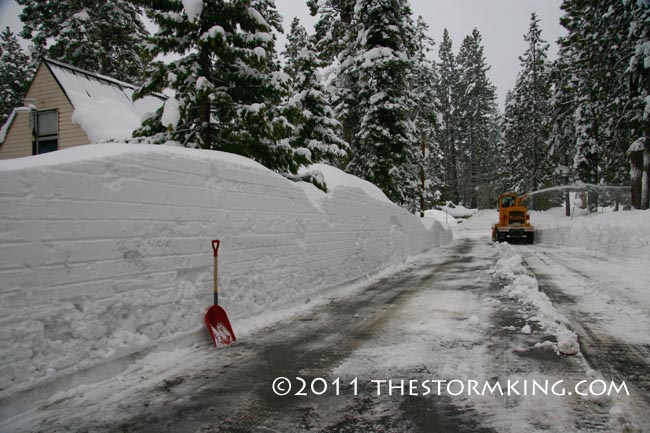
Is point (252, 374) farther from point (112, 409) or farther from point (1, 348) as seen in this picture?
point (1, 348)

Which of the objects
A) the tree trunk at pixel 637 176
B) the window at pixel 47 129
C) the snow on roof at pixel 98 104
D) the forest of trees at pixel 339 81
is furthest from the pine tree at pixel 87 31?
the tree trunk at pixel 637 176

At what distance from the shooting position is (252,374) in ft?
13.2

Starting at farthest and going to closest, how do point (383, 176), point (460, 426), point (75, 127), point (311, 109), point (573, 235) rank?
point (573, 235), point (383, 176), point (311, 109), point (75, 127), point (460, 426)

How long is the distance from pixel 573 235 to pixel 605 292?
1563 cm

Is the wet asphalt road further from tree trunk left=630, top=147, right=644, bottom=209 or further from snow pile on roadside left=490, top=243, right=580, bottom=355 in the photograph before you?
tree trunk left=630, top=147, right=644, bottom=209

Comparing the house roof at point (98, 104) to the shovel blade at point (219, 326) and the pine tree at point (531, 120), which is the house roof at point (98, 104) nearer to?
the shovel blade at point (219, 326)

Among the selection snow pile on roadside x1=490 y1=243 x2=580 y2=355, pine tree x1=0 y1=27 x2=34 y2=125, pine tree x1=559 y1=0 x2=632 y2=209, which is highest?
pine tree x1=0 y1=27 x2=34 y2=125

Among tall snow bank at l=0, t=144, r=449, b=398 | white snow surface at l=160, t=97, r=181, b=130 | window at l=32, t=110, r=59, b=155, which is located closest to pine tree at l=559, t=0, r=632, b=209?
white snow surface at l=160, t=97, r=181, b=130

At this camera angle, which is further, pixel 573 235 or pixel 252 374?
pixel 573 235

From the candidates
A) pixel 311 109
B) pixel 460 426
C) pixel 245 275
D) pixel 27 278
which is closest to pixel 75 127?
pixel 311 109

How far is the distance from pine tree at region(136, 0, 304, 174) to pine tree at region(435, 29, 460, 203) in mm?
52654

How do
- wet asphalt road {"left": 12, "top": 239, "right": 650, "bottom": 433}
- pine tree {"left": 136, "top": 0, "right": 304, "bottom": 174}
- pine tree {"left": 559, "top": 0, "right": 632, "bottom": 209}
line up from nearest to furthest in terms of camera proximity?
wet asphalt road {"left": 12, "top": 239, "right": 650, "bottom": 433} < pine tree {"left": 136, "top": 0, "right": 304, "bottom": 174} < pine tree {"left": 559, "top": 0, "right": 632, "bottom": 209}

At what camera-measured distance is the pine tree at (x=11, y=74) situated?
1452 inches

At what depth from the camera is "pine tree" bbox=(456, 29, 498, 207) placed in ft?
204
